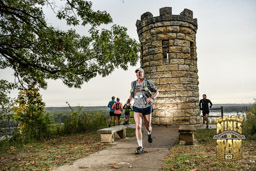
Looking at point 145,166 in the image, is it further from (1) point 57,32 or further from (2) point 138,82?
(1) point 57,32

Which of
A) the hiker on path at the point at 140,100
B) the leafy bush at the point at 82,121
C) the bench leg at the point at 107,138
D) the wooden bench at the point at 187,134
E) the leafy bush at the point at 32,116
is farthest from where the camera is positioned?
the leafy bush at the point at 82,121

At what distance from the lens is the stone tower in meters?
10.7

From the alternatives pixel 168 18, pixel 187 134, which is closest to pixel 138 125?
pixel 187 134

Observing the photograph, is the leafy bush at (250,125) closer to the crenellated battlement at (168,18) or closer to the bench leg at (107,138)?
the bench leg at (107,138)

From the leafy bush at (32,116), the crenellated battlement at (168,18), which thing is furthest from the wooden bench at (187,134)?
the crenellated battlement at (168,18)

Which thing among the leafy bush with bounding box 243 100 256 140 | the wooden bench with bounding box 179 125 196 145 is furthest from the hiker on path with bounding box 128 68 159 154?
the leafy bush with bounding box 243 100 256 140

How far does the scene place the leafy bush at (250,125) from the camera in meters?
7.12

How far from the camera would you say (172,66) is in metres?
10.9

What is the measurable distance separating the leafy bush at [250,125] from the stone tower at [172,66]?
3.30 m

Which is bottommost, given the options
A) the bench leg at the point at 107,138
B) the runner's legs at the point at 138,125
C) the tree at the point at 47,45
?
the bench leg at the point at 107,138

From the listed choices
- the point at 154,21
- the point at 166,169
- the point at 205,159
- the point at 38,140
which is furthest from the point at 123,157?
the point at 154,21

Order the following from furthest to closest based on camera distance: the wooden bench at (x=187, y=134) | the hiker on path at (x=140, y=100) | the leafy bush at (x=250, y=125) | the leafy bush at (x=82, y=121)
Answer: the leafy bush at (x=82, y=121), the leafy bush at (x=250, y=125), the wooden bench at (x=187, y=134), the hiker on path at (x=140, y=100)

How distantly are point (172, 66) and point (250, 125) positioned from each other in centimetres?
491

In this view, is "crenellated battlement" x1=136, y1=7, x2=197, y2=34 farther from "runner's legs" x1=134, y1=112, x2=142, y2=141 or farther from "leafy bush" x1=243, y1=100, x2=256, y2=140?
"runner's legs" x1=134, y1=112, x2=142, y2=141
